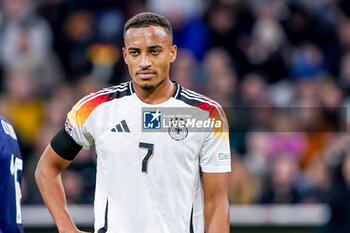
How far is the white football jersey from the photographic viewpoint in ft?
15.4

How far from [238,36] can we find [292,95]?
1.24m

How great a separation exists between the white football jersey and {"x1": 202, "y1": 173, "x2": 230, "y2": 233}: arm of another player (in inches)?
1.9

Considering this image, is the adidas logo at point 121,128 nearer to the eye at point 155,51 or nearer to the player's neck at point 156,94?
the player's neck at point 156,94

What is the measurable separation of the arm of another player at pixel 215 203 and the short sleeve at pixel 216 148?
5 centimetres

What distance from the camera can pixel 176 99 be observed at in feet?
16.0

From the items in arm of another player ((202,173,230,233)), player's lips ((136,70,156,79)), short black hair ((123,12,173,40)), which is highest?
short black hair ((123,12,173,40))

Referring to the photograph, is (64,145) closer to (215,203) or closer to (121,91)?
(121,91)

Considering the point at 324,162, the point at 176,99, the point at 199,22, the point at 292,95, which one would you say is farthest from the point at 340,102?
the point at 176,99

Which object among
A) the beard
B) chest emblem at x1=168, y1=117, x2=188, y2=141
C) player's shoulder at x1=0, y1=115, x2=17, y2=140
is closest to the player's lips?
the beard

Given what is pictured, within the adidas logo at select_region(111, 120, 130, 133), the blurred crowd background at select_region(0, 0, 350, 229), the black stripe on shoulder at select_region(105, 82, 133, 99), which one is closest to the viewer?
the adidas logo at select_region(111, 120, 130, 133)

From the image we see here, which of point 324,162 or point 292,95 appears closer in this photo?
point 324,162

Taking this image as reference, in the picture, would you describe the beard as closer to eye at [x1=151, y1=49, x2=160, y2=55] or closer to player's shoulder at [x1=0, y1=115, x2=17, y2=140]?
eye at [x1=151, y1=49, x2=160, y2=55]

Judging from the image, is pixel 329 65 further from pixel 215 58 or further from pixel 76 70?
pixel 76 70

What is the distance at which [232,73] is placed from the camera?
10.7m
